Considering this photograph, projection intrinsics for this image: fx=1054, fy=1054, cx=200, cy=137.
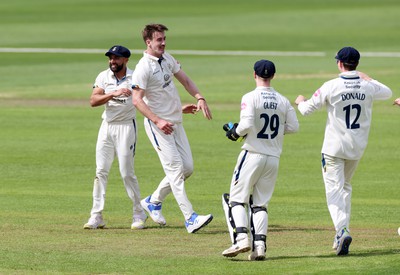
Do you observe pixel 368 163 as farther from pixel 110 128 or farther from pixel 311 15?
pixel 311 15

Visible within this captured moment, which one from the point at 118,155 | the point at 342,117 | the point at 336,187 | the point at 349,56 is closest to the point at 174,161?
the point at 118,155

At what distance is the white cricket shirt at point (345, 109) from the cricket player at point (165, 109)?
1959 millimetres

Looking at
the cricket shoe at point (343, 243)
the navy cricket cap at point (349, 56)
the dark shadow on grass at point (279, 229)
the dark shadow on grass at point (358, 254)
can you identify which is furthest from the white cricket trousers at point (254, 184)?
the dark shadow on grass at point (279, 229)

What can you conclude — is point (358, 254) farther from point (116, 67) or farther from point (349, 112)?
point (116, 67)

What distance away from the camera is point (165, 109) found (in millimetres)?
14016

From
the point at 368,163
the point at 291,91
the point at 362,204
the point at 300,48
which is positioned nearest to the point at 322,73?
the point at 291,91

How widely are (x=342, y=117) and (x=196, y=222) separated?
8.24 ft

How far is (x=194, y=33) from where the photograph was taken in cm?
4966

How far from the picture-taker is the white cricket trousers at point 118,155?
14.4 metres

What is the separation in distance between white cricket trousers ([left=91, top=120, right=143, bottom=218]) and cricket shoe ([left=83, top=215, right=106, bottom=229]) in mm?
66

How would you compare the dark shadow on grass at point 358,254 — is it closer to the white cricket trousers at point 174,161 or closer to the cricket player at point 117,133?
the white cricket trousers at point 174,161

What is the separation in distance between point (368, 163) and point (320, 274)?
991 cm

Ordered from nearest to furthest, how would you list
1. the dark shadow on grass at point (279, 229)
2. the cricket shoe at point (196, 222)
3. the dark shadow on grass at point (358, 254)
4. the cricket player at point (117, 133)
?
the dark shadow on grass at point (358, 254)
the cricket shoe at point (196, 222)
the dark shadow on grass at point (279, 229)
the cricket player at point (117, 133)

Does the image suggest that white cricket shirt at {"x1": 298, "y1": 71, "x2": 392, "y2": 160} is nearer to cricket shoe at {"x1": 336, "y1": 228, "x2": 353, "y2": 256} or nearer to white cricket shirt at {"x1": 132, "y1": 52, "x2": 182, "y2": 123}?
cricket shoe at {"x1": 336, "y1": 228, "x2": 353, "y2": 256}
